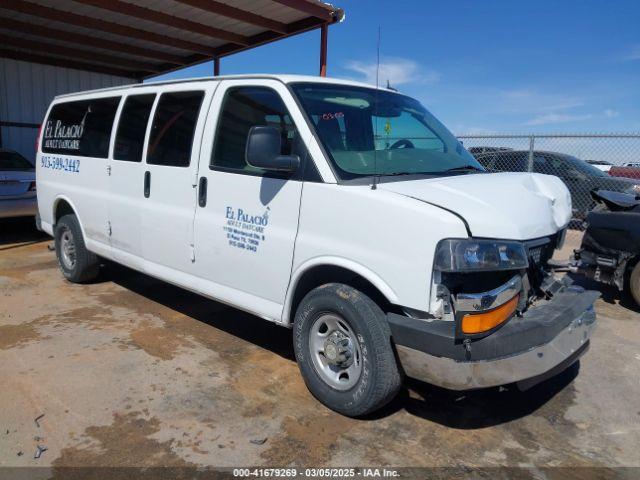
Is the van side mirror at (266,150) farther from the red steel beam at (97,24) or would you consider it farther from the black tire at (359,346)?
the red steel beam at (97,24)

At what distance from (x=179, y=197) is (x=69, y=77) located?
1137 cm

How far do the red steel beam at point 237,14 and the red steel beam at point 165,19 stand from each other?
3.47ft

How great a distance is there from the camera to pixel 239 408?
338 centimetres


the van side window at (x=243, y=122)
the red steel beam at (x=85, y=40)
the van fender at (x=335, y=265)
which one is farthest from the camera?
the red steel beam at (x=85, y=40)

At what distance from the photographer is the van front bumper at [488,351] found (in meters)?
2.72

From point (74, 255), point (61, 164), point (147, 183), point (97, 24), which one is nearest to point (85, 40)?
point (97, 24)

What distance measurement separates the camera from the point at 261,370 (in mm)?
3969

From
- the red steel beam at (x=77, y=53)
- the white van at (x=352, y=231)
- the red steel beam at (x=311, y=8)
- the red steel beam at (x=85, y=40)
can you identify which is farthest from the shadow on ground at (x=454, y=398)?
the red steel beam at (x=77, y=53)

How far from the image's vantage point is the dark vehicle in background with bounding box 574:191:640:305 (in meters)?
5.50

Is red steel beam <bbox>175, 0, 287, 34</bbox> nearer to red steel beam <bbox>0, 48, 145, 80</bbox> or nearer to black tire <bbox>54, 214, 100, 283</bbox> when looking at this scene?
black tire <bbox>54, 214, 100, 283</bbox>

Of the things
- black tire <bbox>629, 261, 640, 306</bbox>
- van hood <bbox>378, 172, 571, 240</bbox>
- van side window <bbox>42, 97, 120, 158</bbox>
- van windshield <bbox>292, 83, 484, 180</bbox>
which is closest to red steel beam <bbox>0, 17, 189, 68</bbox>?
van side window <bbox>42, 97, 120, 158</bbox>

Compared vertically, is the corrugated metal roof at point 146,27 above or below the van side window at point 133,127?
above

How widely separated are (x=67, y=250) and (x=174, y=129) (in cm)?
279

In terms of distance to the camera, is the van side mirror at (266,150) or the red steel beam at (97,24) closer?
the van side mirror at (266,150)
